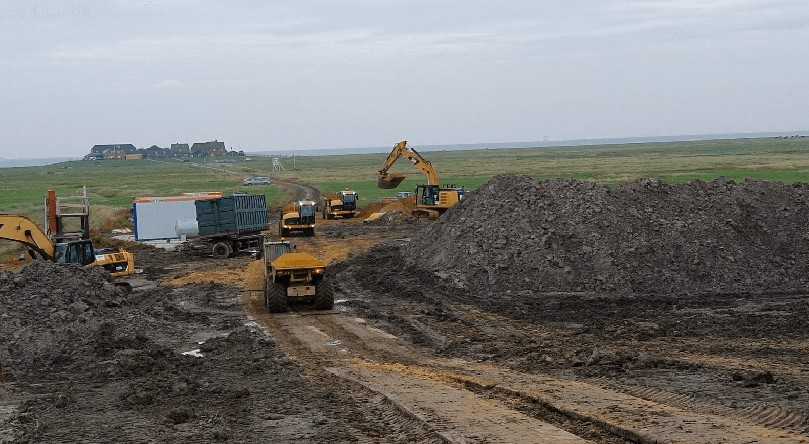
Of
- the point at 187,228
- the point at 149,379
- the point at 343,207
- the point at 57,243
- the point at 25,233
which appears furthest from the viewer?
the point at 343,207

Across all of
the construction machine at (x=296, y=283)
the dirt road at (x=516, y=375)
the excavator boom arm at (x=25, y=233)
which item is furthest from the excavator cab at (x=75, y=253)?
the construction machine at (x=296, y=283)

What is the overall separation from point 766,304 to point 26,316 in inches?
722

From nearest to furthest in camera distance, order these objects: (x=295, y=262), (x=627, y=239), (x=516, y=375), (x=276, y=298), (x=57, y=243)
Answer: (x=516, y=375) → (x=295, y=262) → (x=276, y=298) → (x=57, y=243) → (x=627, y=239)

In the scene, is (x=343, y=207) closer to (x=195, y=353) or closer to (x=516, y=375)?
(x=195, y=353)

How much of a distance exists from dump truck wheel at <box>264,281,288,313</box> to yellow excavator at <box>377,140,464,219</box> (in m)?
27.6

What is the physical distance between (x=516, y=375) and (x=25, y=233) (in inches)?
683

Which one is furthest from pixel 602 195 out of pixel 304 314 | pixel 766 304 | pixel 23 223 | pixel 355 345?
pixel 23 223

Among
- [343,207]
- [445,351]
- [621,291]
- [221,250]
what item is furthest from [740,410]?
[343,207]

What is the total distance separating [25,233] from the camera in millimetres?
26359

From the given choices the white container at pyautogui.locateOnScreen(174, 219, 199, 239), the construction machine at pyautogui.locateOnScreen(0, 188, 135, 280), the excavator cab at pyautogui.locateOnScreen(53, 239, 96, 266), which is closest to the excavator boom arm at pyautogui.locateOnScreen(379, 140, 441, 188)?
the white container at pyautogui.locateOnScreen(174, 219, 199, 239)

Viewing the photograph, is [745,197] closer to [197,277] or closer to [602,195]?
[602,195]

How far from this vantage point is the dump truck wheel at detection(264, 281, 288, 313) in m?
23.7

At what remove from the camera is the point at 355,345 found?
1947 cm

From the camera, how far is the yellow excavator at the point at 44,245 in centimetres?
2598
